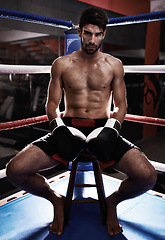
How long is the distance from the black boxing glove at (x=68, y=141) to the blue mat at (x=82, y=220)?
0.53 meters

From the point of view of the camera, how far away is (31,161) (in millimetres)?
1374

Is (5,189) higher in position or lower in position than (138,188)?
lower

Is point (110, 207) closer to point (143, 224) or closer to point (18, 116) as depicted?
point (143, 224)

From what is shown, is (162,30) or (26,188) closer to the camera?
(26,188)

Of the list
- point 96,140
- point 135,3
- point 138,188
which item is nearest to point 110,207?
point 138,188

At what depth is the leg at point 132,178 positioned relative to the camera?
1.34 m

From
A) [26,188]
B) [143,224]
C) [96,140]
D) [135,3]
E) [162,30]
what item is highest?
[135,3]

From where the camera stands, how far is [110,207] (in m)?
1.51

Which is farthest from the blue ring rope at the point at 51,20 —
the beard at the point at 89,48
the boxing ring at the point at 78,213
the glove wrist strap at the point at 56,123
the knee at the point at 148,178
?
the knee at the point at 148,178

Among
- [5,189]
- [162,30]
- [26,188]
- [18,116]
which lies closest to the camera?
[26,188]

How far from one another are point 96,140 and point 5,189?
1743mm

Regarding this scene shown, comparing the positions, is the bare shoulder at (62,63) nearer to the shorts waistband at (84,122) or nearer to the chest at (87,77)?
the chest at (87,77)

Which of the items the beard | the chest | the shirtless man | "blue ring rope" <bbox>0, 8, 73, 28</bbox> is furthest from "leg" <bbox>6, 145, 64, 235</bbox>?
"blue ring rope" <bbox>0, 8, 73, 28</bbox>

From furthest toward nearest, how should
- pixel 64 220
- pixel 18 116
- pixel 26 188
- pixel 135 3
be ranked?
1. pixel 18 116
2. pixel 135 3
3. pixel 64 220
4. pixel 26 188
